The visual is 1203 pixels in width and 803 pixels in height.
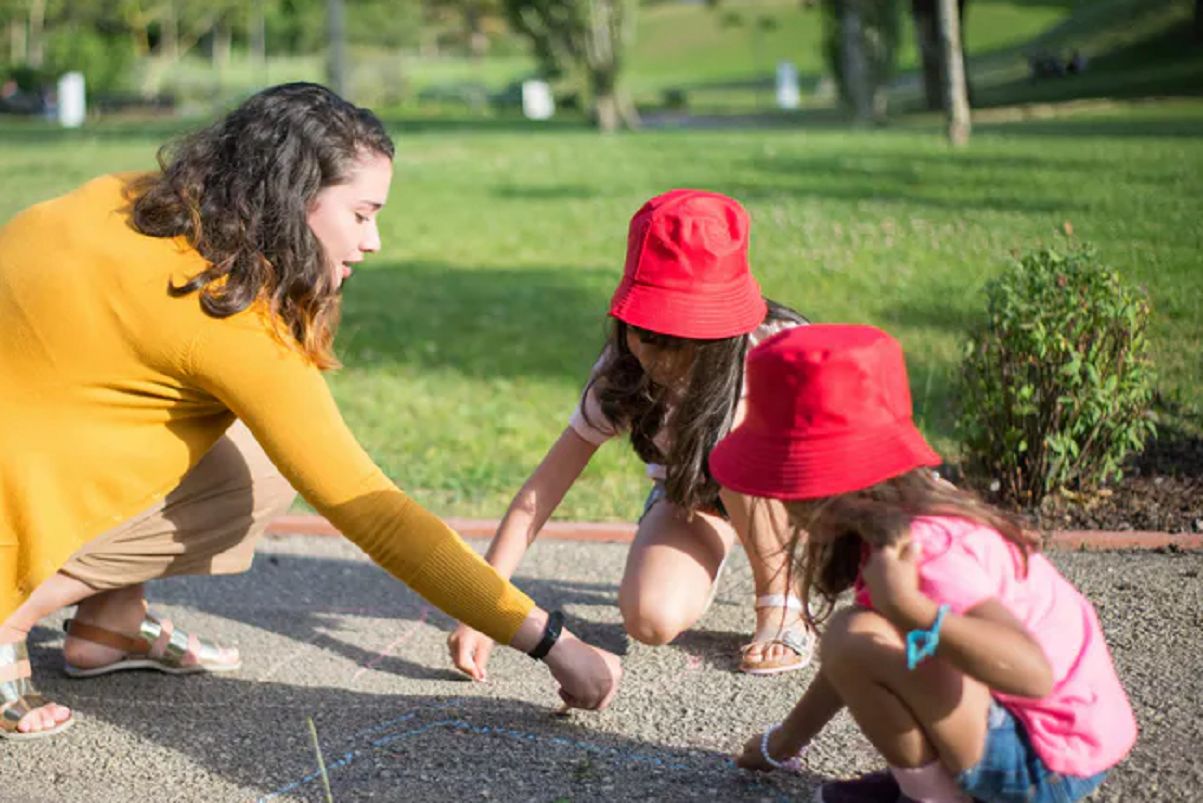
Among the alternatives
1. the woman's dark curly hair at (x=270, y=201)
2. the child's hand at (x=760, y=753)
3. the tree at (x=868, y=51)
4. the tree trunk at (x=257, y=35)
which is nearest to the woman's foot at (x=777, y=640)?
the child's hand at (x=760, y=753)

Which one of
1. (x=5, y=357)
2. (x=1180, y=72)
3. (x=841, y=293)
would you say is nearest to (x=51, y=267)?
(x=5, y=357)

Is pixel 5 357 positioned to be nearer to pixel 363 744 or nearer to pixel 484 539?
pixel 363 744

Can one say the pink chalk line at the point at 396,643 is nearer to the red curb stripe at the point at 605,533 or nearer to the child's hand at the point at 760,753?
the red curb stripe at the point at 605,533

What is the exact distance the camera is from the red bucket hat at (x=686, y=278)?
3.01 m

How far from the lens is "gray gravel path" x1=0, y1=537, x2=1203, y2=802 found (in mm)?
2893

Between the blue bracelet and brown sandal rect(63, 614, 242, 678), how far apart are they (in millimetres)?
2087

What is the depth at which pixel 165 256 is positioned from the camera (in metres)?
2.80

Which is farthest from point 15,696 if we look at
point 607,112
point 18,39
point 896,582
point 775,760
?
point 18,39

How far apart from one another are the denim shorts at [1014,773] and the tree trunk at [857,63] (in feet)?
75.2

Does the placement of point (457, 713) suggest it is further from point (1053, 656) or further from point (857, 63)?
point (857, 63)

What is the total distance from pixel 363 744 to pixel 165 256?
1.12 metres

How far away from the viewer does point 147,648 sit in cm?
354

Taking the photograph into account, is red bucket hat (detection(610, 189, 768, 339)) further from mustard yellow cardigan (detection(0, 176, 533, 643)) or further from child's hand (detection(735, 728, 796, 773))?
child's hand (detection(735, 728, 796, 773))

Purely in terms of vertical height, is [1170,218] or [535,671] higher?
[1170,218]
